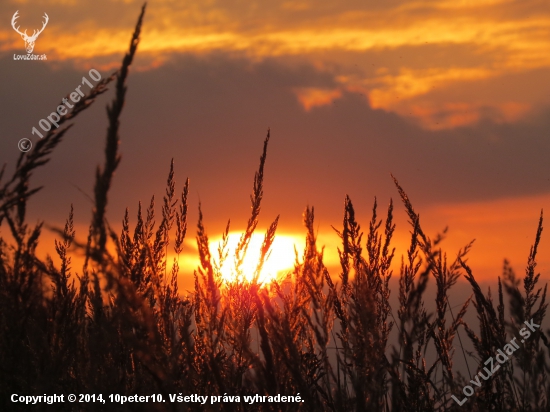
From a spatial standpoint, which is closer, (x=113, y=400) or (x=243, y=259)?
(x=113, y=400)

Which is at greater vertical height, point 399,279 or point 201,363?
point 399,279

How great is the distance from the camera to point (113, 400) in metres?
1.83

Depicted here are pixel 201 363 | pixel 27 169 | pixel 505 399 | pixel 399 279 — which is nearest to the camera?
pixel 27 169

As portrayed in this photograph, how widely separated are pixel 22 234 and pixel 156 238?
1.42 m

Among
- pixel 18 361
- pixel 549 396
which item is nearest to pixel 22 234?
pixel 18 361

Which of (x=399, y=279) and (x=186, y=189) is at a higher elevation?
(x=186, y=189)

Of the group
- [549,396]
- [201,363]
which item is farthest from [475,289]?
[201,363]

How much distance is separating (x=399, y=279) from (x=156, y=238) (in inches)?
53.5

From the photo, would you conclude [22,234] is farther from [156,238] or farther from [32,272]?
[156,238]

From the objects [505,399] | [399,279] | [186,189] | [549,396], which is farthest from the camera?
[186,189]

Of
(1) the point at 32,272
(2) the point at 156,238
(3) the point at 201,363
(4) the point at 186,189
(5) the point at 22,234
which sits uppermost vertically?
(4) the point at 186,189

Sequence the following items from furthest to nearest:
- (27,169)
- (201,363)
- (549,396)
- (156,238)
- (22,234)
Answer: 1. (156,238)
2. (201,363)
3. (549,396)
4. (22,234)
5. (27,169)

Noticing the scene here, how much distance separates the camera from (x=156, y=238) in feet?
10.2

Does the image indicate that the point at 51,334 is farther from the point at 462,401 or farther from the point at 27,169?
the point at 462,401
